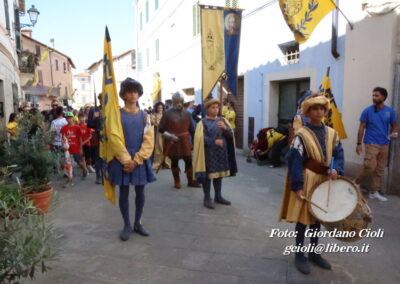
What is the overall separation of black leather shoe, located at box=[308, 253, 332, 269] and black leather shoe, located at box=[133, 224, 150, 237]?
67.9 inches

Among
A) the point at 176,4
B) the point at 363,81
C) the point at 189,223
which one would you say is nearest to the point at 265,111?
the point at 363,81

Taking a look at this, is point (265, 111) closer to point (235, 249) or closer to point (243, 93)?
point (243, 93)

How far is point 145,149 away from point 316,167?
1.69 m

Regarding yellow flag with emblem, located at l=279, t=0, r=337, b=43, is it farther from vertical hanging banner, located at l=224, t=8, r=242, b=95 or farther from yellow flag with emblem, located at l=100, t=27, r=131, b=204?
yellow flag with emblem, located at l=100, t=27, r=131, b=204

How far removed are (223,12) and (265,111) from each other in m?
3.78

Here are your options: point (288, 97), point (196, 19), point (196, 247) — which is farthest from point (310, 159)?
point (196, 19)

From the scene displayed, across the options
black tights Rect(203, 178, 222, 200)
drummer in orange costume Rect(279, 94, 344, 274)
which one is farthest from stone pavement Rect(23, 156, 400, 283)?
drummer in orange costume Rect(279, 94, 344, 274)

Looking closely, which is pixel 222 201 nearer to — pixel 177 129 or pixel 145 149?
A: pixel 177 129

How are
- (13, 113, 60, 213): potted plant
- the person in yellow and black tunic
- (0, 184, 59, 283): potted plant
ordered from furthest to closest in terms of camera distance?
the person in yellow and black tunic, (13, 113, 60, 213): potted plant, (0, 184, 59, 283): potted plant

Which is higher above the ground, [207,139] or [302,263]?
[207,139]

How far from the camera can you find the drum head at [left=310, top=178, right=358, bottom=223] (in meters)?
2.54

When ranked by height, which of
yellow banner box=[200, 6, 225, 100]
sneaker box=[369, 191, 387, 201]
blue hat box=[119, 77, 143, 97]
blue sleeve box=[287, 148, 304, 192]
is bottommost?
sneaker box=[369, 191, 387, 201]

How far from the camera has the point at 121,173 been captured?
341 centimetres

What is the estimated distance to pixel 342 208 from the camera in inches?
101
